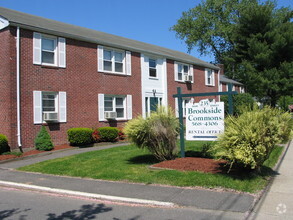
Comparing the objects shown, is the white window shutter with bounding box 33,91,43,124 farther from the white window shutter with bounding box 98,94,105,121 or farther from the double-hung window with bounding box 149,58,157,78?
the double-hung window with bounding box 149,58,157,78

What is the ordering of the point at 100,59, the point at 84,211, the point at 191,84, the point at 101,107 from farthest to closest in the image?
1. the point at 191,84
2. the point at 100,59
3. the point at 101,107
4. the point at 84,211

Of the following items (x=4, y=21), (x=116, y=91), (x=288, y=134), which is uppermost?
(x=4, y=21)

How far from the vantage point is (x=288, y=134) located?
7.46 m

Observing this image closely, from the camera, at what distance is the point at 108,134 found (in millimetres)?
16312

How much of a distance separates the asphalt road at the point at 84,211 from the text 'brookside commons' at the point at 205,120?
3664mm

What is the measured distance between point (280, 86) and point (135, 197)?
26.5 metres

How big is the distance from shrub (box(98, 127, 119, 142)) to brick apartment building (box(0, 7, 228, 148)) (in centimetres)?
94

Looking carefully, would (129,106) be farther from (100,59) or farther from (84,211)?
(84,211)

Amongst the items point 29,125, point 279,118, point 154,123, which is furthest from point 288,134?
point 29,125

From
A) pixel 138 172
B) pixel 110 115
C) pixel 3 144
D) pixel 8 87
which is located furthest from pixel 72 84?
pixel 138 172

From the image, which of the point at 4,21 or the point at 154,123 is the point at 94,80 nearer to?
the point at 4,21

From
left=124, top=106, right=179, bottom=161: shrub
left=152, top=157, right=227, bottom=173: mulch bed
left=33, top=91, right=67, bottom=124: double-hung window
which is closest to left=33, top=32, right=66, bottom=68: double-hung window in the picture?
left=33, top=91, right=67, bottom=124: double-hung window

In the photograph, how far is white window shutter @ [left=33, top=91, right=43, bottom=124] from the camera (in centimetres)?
1420

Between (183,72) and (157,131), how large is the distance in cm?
1579
